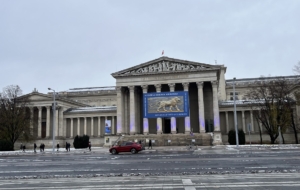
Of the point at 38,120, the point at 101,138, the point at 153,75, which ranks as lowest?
the point at 101,138

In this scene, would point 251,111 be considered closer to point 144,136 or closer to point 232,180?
point 144,136

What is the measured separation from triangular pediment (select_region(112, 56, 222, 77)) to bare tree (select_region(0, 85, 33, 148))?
22.2 metres

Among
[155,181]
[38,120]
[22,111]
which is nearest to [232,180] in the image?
[155,181]

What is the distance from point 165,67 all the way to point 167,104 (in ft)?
33.3

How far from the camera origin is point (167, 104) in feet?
192

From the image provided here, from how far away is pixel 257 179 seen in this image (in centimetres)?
1256

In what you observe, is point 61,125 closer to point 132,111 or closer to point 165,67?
point 132,111

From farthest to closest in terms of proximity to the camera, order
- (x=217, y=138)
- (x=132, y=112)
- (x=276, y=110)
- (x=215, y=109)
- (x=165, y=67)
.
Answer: (x=132, y=112)
(x=165, y=67)
(x=215, y=109)
(x=217, y=138)
(x=276, y=110)

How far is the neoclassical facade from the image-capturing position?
62438 millimetres

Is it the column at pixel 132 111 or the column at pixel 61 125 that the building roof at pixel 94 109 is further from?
the column at pixel 132 111

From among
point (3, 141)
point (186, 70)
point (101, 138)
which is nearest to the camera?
point (3, 141)

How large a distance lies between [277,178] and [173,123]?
49239mm

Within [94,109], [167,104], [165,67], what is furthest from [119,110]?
[94,109]

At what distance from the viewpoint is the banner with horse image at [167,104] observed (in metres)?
57.7
